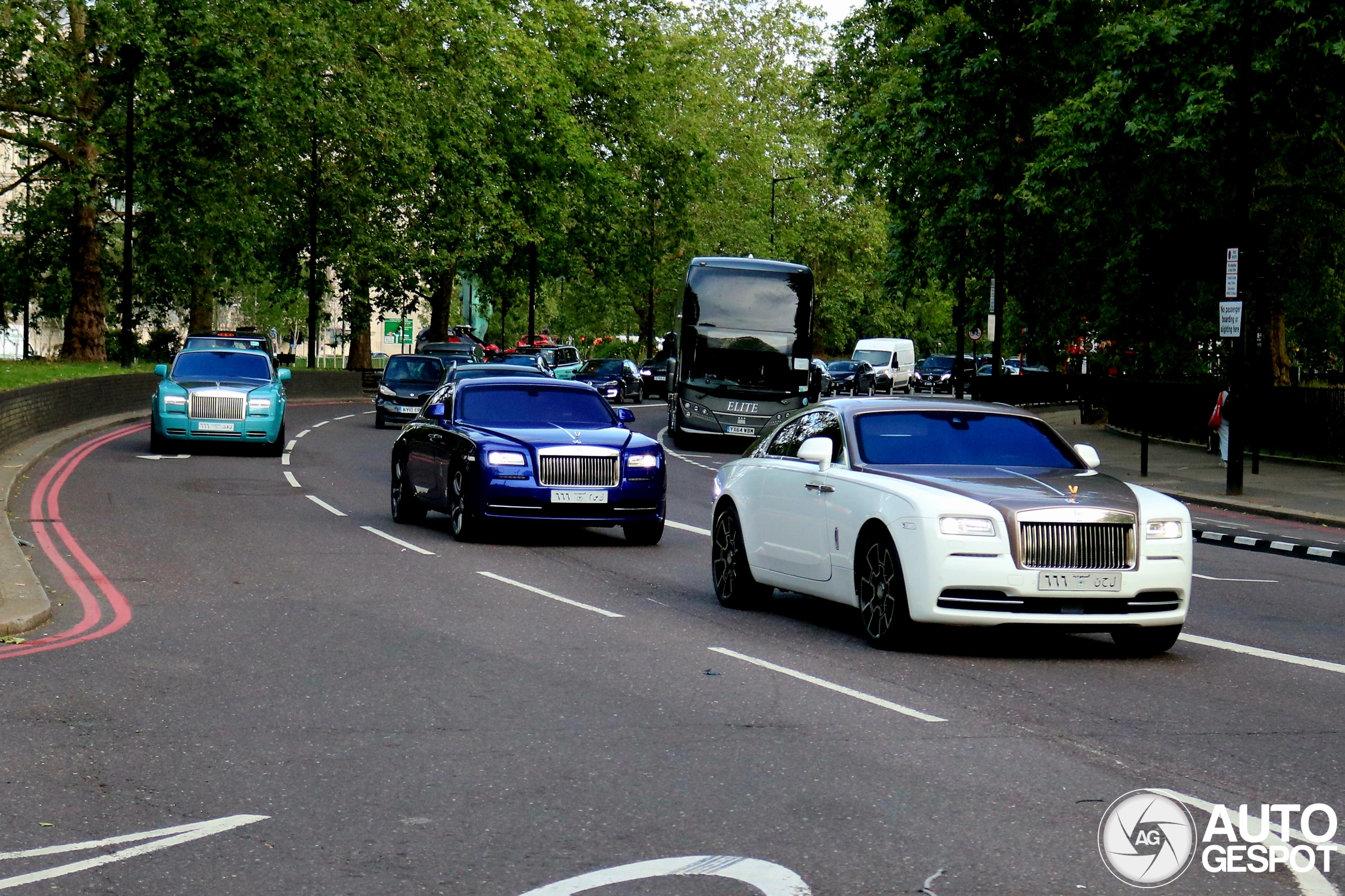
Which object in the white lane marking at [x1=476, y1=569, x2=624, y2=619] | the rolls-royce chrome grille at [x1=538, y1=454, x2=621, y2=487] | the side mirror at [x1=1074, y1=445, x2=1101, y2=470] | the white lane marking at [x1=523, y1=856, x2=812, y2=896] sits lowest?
the white lane marking at [x1=476, y1=569, x2=624, y2=619]

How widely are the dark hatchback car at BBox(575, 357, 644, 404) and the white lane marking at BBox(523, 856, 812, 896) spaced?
50924mm

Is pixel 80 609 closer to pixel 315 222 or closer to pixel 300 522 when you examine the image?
pixel 300 522

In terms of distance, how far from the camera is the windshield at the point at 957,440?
1132 cm

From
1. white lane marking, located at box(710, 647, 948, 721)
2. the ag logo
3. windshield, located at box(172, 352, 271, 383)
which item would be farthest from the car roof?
the ag logo

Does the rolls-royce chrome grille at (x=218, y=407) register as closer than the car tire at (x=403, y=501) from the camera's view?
No

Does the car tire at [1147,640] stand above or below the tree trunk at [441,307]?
below

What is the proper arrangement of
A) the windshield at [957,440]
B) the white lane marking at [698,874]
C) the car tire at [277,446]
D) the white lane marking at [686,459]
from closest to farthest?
the white lane marking at [698,874]
the windshield at [957,440]
the car tire at [277,446]
the white lane marking at [686,459]

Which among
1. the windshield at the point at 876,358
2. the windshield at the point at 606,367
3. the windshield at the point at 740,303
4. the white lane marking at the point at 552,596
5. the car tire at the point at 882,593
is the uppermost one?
the windshield at the point at 740,303

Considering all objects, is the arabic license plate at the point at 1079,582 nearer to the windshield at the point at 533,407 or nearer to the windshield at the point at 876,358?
the windshield at the point at 533,407

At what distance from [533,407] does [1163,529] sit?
8.97 m

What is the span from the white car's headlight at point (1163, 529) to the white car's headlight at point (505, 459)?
7515 mm

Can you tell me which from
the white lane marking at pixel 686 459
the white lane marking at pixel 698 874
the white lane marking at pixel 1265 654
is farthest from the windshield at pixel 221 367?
the white lane marking at pixel 698 874

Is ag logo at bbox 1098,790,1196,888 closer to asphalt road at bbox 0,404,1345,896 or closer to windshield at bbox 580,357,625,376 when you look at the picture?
asphalt road at bbox 0,404,1345,896

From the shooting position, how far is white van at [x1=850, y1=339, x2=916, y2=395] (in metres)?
74.5
